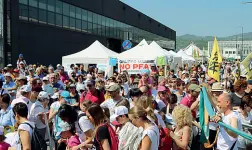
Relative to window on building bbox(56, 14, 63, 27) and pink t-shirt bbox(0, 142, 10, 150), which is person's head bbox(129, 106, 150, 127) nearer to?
pink t-shirt bbox(0, 142, 10, 150)

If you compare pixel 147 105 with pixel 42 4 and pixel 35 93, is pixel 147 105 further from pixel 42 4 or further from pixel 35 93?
pixel 42 4

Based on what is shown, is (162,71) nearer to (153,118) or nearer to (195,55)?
(153,118)

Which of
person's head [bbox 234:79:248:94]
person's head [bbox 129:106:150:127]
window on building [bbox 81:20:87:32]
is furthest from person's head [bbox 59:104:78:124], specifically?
window on building [bbox 81:20:87:32]

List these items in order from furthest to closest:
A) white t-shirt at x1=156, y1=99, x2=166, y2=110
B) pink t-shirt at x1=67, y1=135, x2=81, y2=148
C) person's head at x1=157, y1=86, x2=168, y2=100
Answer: person's head at x1=157, y1=86, x2=168, y2=100 < white t-shirt at x1=156, y1=99, x2=166, y2=110 < pink t-shirt at x1=67, y1=135, x2=81, y2=148

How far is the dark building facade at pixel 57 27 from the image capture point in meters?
21.9

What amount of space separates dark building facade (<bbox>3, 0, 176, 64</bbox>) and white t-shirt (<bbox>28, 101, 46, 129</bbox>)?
15234 mm

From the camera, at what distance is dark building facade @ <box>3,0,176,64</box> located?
21909mm

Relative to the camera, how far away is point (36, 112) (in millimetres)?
7027

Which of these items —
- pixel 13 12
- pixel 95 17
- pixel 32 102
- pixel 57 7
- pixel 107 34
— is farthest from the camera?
pixel 107 34

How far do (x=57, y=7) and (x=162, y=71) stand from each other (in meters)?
12.0

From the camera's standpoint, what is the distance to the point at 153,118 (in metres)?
5.24

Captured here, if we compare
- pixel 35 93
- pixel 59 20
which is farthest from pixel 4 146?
pixel 59 20

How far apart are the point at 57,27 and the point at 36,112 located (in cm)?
2171

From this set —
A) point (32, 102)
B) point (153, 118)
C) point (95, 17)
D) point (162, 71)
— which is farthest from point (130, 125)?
point (95, 17)
